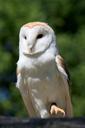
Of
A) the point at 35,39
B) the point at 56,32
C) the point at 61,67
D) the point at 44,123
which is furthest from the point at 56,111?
the point at 56,32

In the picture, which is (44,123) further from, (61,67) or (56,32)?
(56,32)

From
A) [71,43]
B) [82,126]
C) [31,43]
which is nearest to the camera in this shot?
[82,126]

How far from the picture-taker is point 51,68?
269 cm

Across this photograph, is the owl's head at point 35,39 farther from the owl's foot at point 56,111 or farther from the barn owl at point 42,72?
the owl's foot at point 56,111

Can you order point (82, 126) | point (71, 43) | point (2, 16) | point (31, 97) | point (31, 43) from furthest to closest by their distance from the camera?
point (2, 16), point (71, 43), point (31, 97), point (31, 43), point (82, 126)

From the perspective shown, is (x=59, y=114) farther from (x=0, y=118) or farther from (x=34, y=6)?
(x=34, y=6)

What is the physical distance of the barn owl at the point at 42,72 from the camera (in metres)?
2.65

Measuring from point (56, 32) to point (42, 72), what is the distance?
15.7 ft

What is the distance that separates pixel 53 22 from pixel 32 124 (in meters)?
5.99

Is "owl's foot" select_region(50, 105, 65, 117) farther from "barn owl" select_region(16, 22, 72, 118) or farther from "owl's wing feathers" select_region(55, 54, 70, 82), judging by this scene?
"owl's wing feathers" select_region(55, 54, 70, 82)

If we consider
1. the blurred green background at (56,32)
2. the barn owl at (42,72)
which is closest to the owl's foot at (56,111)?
the barn owl at (42,72)

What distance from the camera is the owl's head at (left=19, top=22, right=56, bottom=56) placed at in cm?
264

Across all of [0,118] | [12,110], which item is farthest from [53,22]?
[0,118]

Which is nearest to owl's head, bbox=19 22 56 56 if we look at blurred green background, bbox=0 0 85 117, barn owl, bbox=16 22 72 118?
barn owl, bbox=16 22 72 118
